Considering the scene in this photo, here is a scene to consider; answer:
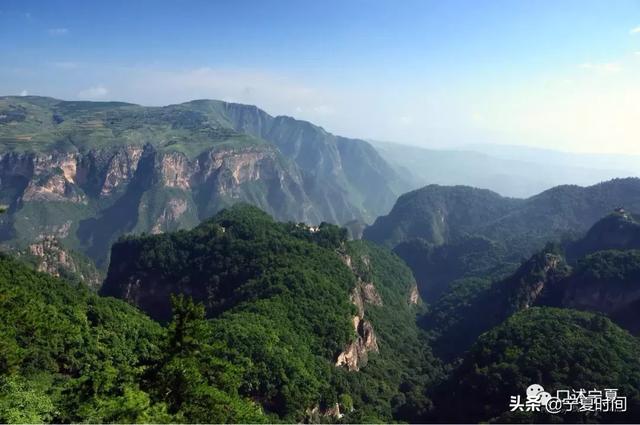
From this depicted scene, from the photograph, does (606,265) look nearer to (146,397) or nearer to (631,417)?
(631,417)

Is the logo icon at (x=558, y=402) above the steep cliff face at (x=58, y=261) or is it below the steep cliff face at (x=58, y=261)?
above

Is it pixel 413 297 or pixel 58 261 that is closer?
pixel 58 261

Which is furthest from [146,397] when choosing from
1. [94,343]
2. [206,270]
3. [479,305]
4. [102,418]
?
[479,305]

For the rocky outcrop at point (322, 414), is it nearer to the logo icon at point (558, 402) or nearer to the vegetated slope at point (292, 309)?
the vegetated slope at point (292, 309)

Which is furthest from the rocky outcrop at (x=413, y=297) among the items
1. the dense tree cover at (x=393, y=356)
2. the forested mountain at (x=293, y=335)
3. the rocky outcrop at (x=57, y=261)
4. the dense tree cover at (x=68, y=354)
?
the rocky outcrop at (x=57, y=261)

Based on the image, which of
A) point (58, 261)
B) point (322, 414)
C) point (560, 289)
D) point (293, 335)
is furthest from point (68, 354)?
point (58, 261)

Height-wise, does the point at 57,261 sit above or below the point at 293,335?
below

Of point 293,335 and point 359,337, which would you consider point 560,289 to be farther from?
point 293,335
